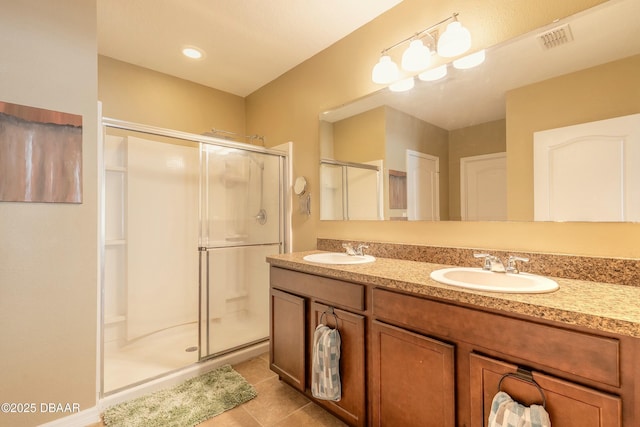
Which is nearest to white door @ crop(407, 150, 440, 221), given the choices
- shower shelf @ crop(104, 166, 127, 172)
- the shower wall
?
the shower wall

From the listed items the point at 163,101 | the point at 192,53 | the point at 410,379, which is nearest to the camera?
the point at 410,379

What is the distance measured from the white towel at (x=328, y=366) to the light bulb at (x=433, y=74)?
4.99 ft

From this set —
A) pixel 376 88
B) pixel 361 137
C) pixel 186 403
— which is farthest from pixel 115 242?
pixel 376 88

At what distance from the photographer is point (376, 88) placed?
6.53ft

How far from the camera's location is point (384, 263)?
168 centimetres

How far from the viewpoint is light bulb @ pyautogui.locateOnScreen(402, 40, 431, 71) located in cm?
168

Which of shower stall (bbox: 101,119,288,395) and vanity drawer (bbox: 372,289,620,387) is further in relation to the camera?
Answer: shower stall (bbox: 101,119,288,395)

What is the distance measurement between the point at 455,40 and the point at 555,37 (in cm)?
43

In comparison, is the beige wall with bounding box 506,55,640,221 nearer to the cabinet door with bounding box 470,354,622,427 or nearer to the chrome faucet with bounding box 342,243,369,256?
the cabinet door with bounding box 470,354,622,427

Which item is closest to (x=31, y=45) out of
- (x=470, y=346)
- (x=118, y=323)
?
(x=118, y=323)

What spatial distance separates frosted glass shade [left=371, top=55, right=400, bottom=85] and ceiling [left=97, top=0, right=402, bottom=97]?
364 mm

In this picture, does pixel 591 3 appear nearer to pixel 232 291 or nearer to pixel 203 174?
pixel 203 174

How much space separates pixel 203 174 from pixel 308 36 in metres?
1.31

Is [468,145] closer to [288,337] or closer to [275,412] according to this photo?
[288,337]
